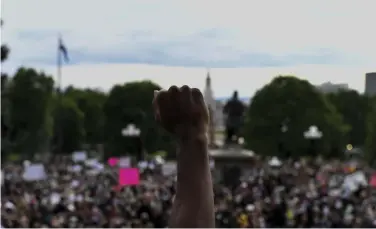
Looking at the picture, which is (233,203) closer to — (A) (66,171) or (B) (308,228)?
(B) (308,228)

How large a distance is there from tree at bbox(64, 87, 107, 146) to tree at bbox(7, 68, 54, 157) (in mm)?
5827

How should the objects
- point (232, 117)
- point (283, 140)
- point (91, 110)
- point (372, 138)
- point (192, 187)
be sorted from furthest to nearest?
point (91, 110)
point (283, 140)
point (372, 138)
point (232, 117)
point (192, 187)

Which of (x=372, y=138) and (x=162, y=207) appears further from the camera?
(x=372, y=138)

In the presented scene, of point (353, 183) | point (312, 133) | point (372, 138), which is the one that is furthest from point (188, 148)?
point (372, 138)

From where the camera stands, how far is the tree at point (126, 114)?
36406 millimetres

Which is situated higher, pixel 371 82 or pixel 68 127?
pixel 371 82

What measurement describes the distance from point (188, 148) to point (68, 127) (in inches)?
1353

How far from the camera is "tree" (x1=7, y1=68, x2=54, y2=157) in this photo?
31.8 metres

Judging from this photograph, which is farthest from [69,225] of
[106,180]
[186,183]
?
[186,183]

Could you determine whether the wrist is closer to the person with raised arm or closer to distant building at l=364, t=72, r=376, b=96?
the person with raised arm

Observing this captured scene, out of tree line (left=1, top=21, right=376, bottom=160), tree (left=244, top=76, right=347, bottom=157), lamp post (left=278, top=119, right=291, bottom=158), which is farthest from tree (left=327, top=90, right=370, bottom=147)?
lamp post (left=278, top=119, right=291, bottom=158)

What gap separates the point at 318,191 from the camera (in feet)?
45.9

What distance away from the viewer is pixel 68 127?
36.3 meters

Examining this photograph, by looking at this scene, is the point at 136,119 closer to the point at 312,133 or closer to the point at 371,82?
the point at 312,133
